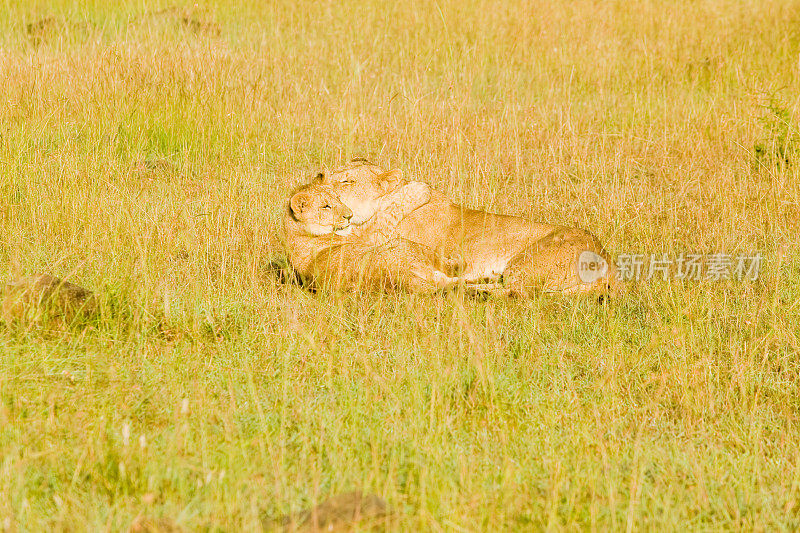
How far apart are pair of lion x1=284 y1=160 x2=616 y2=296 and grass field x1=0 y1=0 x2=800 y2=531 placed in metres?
0.17

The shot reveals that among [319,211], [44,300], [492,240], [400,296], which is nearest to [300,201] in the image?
[319,211]

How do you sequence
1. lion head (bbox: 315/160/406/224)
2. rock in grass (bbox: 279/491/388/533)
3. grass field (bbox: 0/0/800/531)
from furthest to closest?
1. lion head (bbox: 315/160/406/224)
2. grass field (bbox: 0/0/800/531)
3. rock in grass (bbox: 279/491/388/533)

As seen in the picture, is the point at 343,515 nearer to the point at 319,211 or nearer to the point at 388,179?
the point at 319,211

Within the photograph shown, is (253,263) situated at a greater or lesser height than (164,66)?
lesser

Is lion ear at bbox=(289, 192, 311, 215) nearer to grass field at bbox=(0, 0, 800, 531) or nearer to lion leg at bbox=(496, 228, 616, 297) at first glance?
grass field at bbox=(0, 0, 800, 531)

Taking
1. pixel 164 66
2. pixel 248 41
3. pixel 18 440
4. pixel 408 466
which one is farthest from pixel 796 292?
pixel 248 41

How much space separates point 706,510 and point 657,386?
111 centimetres

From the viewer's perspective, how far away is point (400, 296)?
5281 mm

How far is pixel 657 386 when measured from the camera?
4250mm

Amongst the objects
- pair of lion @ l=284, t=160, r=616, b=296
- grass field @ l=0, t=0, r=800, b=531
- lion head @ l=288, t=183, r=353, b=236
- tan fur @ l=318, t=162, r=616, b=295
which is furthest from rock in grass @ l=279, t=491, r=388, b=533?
lion head @ l=288, t=183, r=353, b=236

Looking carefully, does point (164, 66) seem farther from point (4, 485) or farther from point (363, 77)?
point (4, 485)

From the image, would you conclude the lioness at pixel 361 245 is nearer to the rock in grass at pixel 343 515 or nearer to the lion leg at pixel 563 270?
the lion leg at pixel 563 270

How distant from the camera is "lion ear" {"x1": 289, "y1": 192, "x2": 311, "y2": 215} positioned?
5.70 meters

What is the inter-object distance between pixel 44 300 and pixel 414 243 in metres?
2.07
